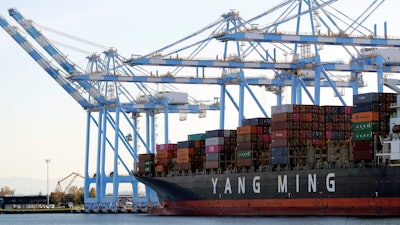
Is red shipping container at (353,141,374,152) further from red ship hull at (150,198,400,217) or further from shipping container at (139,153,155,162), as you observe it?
shipping container at (139,153,155,162)

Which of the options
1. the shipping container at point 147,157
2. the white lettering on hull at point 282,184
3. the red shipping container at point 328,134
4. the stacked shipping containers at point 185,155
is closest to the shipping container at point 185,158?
the stacked shipping containers at point 185,155

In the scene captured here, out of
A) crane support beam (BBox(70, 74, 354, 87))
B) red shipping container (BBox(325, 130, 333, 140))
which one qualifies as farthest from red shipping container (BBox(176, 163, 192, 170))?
red shipping container (BBox(325, 130, 333, 140))

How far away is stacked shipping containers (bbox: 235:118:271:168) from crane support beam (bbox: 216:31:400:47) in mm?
6367

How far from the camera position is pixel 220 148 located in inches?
3095

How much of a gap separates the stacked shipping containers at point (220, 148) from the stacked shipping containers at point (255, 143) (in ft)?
9.43

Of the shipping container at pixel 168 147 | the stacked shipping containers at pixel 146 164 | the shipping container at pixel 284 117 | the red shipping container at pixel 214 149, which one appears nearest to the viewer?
the shipping container at pixel 284 117

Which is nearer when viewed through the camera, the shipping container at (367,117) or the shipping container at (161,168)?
the shipping container at (367,117)

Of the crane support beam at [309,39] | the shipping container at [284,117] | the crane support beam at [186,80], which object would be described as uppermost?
the crane support beam at [309,39]

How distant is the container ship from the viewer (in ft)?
210

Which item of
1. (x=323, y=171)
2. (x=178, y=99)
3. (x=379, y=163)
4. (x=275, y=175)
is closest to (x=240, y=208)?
(x=275, y=175)

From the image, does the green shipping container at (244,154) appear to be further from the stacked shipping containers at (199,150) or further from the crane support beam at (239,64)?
the crane support beam at (239,64)

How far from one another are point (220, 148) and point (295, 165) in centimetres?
872

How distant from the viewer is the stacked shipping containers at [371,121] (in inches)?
2516

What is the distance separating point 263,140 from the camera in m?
74.7
